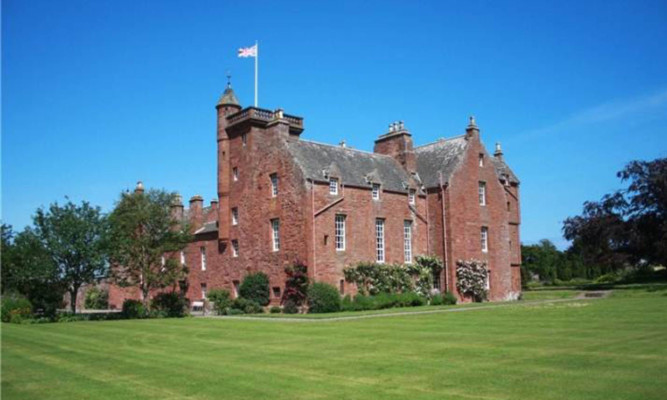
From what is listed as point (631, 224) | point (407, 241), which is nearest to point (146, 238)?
point (407, 241)

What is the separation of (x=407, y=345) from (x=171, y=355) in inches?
234

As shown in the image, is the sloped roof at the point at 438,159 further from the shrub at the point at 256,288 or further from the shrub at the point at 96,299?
the shrub at the point at 96,299

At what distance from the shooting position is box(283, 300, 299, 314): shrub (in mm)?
32781

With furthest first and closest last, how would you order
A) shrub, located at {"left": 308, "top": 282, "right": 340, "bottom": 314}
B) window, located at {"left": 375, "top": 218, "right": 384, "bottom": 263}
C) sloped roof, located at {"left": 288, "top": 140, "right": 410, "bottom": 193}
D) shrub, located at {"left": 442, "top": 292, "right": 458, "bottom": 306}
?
window, located at {"left": 375, "top": 218, "right": 384, "bottom": 263} → shrub, located at {"left": 442, "top": 292, "right": 458, "bottom": 306} → sloped roof, located at {"left": 288, "top": 140, "right": 410, "bottom": 193} → shrub, located at {"left": 308, "top": 282, "right": 340, "bottom": 314}

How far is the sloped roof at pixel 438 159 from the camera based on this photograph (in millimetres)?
40531

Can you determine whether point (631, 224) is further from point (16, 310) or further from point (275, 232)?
point (16, 310)

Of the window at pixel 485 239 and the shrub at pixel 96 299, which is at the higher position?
the window at pixel 485 239

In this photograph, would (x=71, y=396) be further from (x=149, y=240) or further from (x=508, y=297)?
(x=508, y=297)

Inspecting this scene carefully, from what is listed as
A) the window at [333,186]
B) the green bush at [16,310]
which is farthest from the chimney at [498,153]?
the green bush at [16,310]

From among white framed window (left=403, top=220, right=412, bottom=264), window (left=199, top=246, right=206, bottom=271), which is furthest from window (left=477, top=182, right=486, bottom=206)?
window (left=199, top=246, right=206, bottom=271)

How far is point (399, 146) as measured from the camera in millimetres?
42781

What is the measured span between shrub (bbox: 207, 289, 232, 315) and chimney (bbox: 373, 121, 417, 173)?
15491 millimetres

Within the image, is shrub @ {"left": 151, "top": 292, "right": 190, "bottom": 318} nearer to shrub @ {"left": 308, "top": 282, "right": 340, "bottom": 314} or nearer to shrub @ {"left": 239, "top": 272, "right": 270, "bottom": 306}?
shrub @ {"left": 239, "top": 272, "right": 270, "bottom": 306}

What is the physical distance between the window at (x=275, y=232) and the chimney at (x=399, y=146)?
11.2 meters
